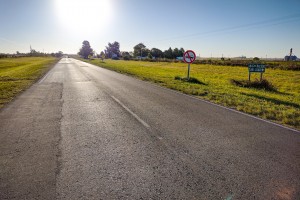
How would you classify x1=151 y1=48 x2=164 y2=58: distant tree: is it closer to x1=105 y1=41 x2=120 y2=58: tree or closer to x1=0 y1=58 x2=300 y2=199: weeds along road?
x1=105 y1=41 x2=120 y2=58: tree

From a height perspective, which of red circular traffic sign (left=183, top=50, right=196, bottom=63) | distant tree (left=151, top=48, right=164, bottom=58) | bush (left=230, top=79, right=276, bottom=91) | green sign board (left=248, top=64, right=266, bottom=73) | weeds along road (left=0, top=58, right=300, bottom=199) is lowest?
weeds along road (left=0, top=58, right=300, bottom=199)

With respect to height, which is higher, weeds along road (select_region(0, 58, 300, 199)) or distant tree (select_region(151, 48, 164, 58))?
distant tree (select_region(151, 48, 164, 58))

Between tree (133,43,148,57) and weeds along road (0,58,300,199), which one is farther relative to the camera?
tree (133,43,148,57)

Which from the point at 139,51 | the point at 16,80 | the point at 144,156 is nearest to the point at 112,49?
the point at 139,51

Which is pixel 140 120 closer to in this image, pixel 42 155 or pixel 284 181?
pixel 42 155

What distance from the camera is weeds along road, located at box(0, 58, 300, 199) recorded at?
289cm

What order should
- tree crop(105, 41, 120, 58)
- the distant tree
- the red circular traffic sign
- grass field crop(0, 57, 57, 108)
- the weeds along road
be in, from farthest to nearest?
tree crop(105, 41, 120, 58) < the distant tree < the red circular traffic sign < grass field crop(0, 57, 57, 108) < the weeds along road

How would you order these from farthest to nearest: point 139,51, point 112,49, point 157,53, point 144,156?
point 112,49, point 139,51, point 157,53, point 144,156

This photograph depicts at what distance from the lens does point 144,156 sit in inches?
152

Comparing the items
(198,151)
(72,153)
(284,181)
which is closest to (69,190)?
(72,153)

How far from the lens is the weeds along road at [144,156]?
2.89m

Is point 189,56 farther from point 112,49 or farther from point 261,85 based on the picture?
point 112,49

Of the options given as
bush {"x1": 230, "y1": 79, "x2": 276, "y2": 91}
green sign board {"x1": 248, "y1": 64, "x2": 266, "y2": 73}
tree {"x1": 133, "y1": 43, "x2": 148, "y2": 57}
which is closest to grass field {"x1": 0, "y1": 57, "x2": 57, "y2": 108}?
green sign board {"x1": 248, "y1": 64, "x2": 266, "y2": 73}

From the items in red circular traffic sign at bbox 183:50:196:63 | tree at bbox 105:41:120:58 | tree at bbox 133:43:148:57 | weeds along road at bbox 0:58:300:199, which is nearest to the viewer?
weeds along road at bbox 0:58:300:199
